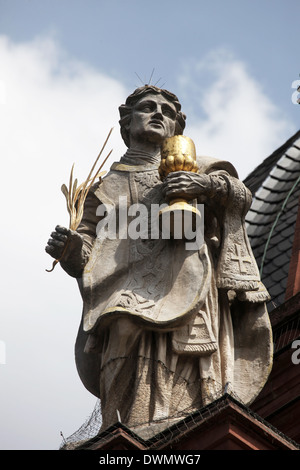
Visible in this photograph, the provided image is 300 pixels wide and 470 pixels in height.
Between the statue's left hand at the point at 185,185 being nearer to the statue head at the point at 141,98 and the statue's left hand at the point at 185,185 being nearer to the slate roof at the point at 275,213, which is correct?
the statue head at the point at 141,98

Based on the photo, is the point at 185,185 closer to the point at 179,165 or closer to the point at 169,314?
the point at 179,165

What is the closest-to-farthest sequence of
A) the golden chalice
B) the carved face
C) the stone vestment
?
1. the stone vestment
2. the golden chalice
3. the carved face

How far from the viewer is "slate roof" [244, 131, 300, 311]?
2605cm

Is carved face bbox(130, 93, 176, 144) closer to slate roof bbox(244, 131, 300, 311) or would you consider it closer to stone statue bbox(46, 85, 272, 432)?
stone statue bbox(46, 85, 272, 432)

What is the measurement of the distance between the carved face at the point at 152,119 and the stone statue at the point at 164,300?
2 cm

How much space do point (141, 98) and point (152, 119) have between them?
287 millimetres

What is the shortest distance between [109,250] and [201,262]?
3.33 ft

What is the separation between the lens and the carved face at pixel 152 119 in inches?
650

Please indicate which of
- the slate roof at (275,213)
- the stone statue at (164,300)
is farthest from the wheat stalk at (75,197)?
the slate roof at (275,213)

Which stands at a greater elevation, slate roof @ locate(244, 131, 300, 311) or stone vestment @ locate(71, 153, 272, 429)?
slate roof @ locate(244, 131, 300, 311)

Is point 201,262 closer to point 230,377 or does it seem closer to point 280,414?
point 230,377

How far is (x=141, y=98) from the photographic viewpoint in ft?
54.9

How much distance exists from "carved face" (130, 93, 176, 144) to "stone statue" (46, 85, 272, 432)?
21mm

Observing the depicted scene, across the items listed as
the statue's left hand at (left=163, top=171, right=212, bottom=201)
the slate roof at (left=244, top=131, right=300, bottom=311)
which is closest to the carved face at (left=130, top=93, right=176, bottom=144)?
the statue's left hand at (left=163, top=171, right=212, bottom=201)
